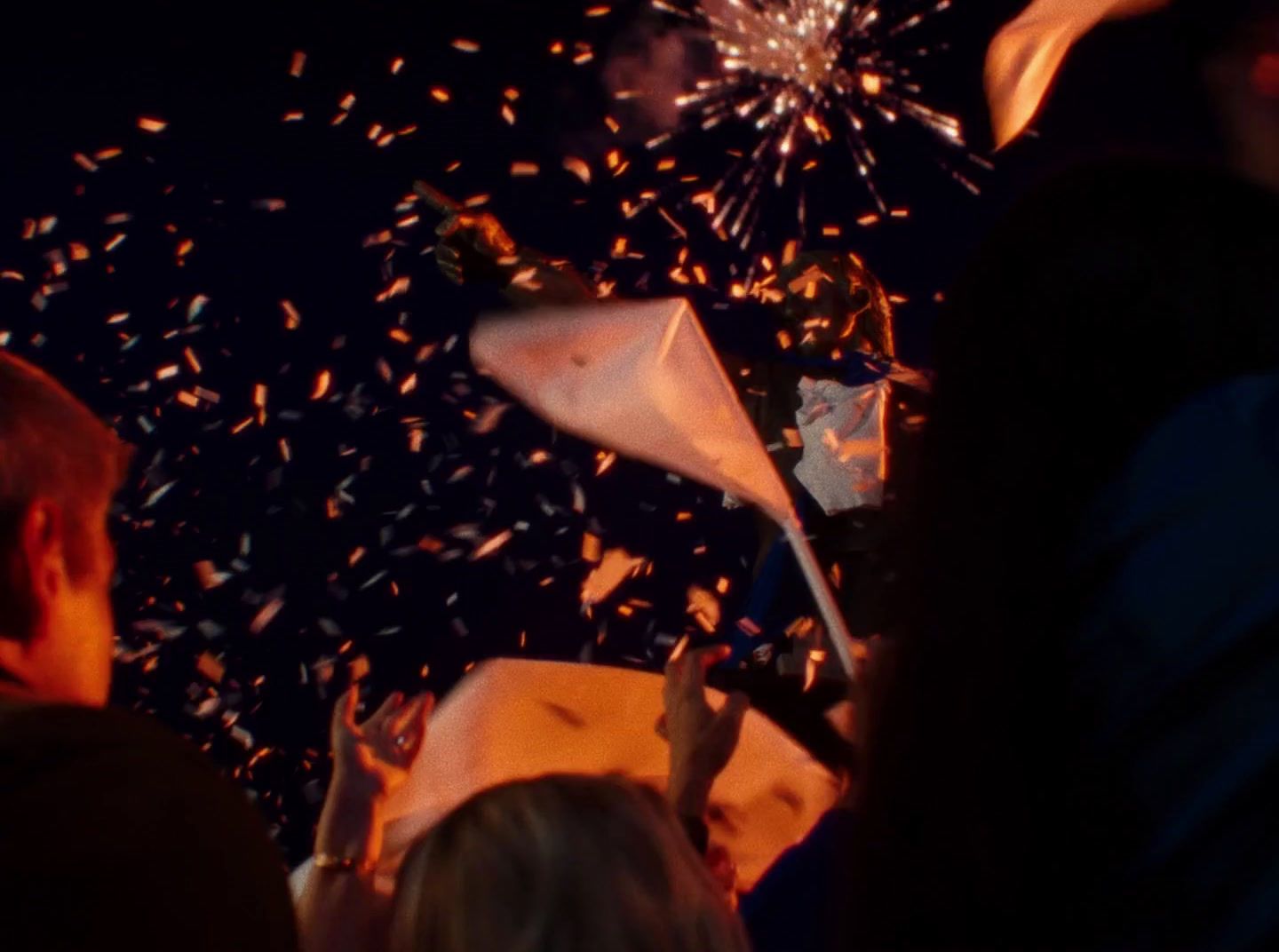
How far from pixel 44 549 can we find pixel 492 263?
1432mm

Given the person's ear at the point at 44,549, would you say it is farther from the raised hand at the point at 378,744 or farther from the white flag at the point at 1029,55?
the white flag at the point at 1029,55

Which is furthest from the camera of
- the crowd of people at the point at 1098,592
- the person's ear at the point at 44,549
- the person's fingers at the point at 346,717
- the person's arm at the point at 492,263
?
the person's arm at the point at 492,263

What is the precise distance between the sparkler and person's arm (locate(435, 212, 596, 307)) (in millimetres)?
951

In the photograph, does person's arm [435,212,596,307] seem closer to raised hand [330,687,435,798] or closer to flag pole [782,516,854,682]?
flag pole [782,516,854,682]

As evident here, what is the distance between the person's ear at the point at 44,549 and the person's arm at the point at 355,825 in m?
0.55

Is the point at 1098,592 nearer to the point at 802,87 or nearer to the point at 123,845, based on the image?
the point at 123,845

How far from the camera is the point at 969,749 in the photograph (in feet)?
1.77

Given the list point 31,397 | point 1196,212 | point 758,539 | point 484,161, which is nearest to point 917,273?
point 758,539

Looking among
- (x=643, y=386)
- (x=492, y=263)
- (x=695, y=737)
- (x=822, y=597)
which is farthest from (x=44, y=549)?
(x=492, y=263)

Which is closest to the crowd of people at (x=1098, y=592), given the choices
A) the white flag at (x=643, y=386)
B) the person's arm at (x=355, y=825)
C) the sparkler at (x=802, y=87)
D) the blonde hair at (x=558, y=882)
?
the blonde hair at (x=558, y=882)

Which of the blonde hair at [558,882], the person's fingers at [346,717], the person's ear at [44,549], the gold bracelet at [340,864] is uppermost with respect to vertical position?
the person's ear at [44,549]

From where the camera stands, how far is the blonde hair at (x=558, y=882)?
3.18 feet

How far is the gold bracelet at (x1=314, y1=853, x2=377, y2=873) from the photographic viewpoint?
5.07ft

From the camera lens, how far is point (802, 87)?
3.43 meters
